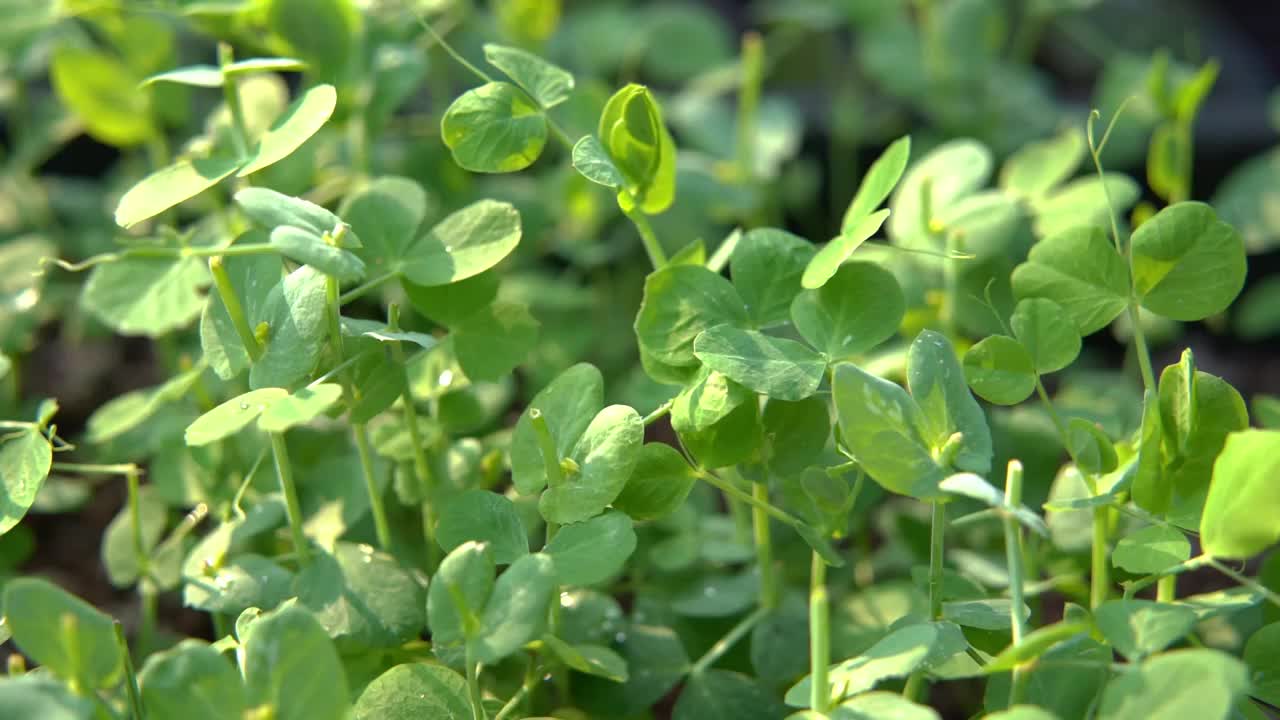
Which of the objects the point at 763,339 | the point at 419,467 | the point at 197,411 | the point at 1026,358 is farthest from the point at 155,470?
the point at 1026,358

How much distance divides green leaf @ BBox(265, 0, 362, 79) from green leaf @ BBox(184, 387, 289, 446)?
348 millimetres

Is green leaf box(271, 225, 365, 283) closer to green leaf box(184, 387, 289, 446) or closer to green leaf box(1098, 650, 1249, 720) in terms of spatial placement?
green leaf box(184, 387, 289, 446)

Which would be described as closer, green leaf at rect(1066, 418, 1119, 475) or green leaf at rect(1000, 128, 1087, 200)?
green leaf at rect(1066, 418, 1119, 475)

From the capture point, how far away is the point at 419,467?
0.67m

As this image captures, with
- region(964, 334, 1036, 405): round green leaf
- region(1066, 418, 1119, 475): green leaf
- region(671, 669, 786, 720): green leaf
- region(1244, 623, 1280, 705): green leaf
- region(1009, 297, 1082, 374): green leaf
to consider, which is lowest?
region(671, 669, 786, 720): green leaf

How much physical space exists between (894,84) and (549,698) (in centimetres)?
86

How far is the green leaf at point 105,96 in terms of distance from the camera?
0.97 m

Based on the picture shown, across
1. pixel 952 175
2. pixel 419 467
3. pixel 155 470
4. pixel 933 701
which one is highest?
pixel 952 175

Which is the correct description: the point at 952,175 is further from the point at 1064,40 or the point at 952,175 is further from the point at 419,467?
the point at 1064,40

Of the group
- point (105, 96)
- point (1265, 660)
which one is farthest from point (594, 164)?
point (105, 96)

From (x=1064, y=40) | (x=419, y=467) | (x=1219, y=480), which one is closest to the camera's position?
(x=1219, y=480)

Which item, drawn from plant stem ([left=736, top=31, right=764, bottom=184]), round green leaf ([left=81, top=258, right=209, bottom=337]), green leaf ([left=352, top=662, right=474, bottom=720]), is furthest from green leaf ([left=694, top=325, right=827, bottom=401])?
plant stem ([left=736, top=31, right=764, bottom=184])

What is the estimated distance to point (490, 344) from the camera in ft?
2.20

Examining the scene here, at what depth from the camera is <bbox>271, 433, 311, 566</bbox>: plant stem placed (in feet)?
1.92
